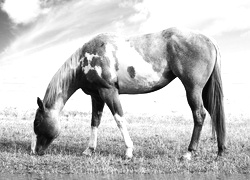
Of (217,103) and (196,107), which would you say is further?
(217,103)

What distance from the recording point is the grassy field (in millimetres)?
6211

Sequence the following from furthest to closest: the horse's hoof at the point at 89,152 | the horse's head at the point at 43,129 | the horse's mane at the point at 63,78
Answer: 1. the horse's mane at the point at 63,78
2. the horse's hoof at the point at 89,152
3. the horse's head at the point at 43,129

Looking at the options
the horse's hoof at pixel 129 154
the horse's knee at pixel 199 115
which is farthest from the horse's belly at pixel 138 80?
the horse's hoof at pixel 129 154

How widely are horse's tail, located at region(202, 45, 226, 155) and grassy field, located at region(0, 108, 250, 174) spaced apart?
1.52 ft

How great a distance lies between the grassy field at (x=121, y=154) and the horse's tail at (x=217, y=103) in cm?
46

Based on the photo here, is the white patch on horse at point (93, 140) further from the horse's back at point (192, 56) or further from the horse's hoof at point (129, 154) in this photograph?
the horse's back at point (192, 56)

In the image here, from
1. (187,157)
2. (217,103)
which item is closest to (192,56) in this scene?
(217,103)

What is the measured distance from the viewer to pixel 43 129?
7531mm

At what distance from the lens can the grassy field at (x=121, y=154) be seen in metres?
6.21

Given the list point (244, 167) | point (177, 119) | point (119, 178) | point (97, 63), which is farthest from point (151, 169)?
point (177, 119)

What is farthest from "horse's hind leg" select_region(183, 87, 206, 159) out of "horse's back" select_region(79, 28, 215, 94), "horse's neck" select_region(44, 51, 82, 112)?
"horse's neck" select_region(44, 51, 82, 112)

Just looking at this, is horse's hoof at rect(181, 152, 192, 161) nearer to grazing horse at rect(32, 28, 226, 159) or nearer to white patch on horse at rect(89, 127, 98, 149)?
grazing horse at rect(32, 28, 226, 159)

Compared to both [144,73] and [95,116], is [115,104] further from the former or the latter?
[95,116]

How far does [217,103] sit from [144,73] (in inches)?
68.2
